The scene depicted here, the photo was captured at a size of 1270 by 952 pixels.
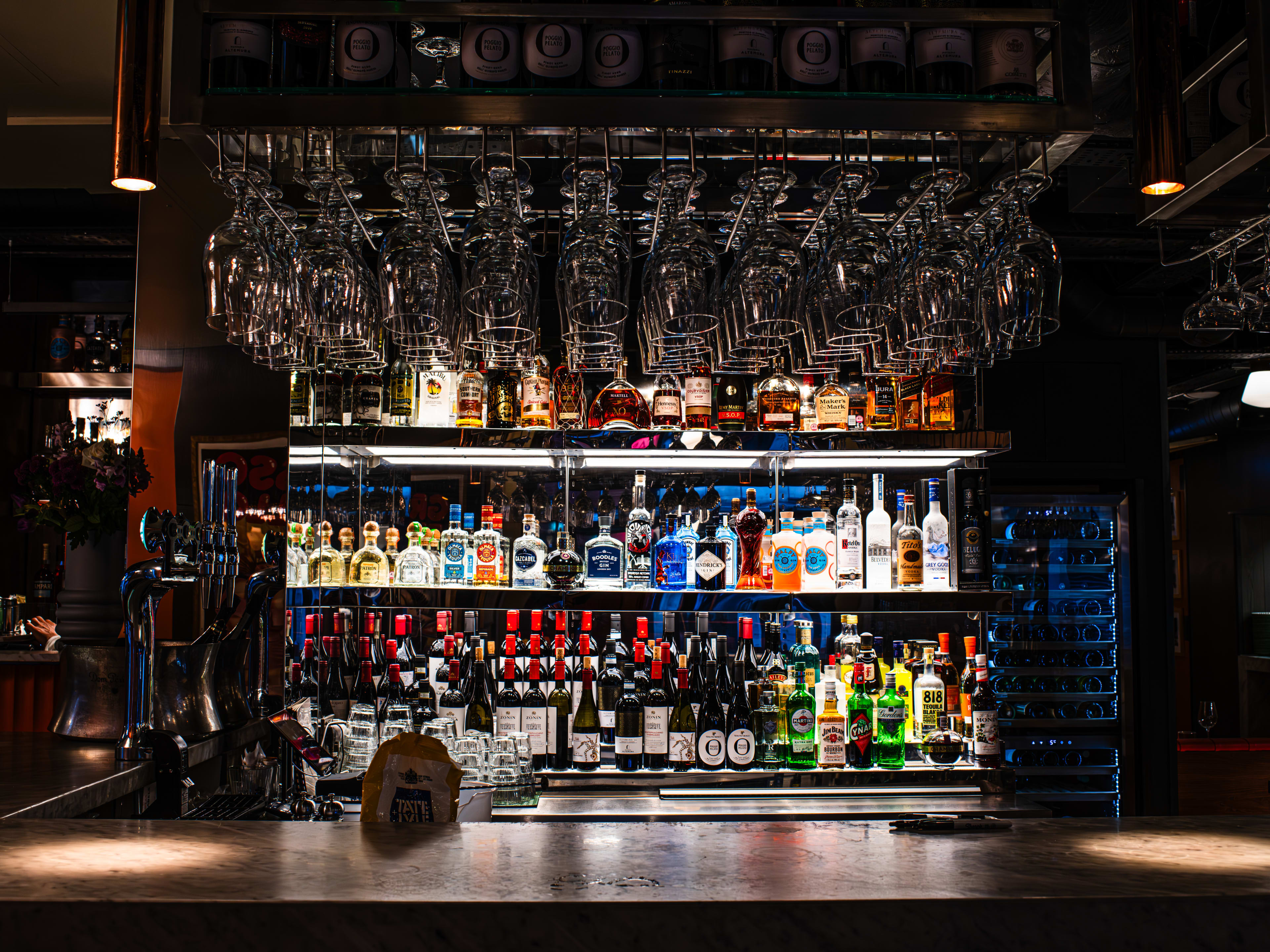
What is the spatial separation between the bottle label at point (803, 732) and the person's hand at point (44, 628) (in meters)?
3.89

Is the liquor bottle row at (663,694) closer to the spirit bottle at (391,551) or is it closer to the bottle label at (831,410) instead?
the spirit bottle at (391,551)

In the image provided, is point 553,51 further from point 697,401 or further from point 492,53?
point 697,401

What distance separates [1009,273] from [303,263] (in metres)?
1.25

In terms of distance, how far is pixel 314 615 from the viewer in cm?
328

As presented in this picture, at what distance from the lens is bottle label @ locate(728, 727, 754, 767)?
3.19 meters

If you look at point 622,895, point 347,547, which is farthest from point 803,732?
point 622,895

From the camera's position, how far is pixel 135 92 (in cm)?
138

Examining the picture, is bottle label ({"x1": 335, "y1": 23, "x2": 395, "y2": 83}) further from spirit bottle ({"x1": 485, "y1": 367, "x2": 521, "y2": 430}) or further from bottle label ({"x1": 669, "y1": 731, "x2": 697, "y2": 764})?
bottle label ({"x1": 669, "y1": 731, "x2": 697, "y2": 764})

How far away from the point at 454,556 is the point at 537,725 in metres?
0.69

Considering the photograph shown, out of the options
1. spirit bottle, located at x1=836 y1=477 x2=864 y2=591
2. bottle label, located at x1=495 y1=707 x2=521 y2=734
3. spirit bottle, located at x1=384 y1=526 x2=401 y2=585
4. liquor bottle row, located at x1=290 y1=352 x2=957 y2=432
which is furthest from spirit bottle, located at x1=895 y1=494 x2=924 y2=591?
spirit bottle, located at x1=384 y1=526 x2=401 y2=585

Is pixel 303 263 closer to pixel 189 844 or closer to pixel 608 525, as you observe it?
pixel 189 844

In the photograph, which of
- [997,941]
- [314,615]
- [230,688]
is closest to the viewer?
[997,941]

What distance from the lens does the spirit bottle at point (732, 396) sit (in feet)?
11.5

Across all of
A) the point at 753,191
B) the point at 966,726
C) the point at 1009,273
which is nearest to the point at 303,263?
the point at 753,191
